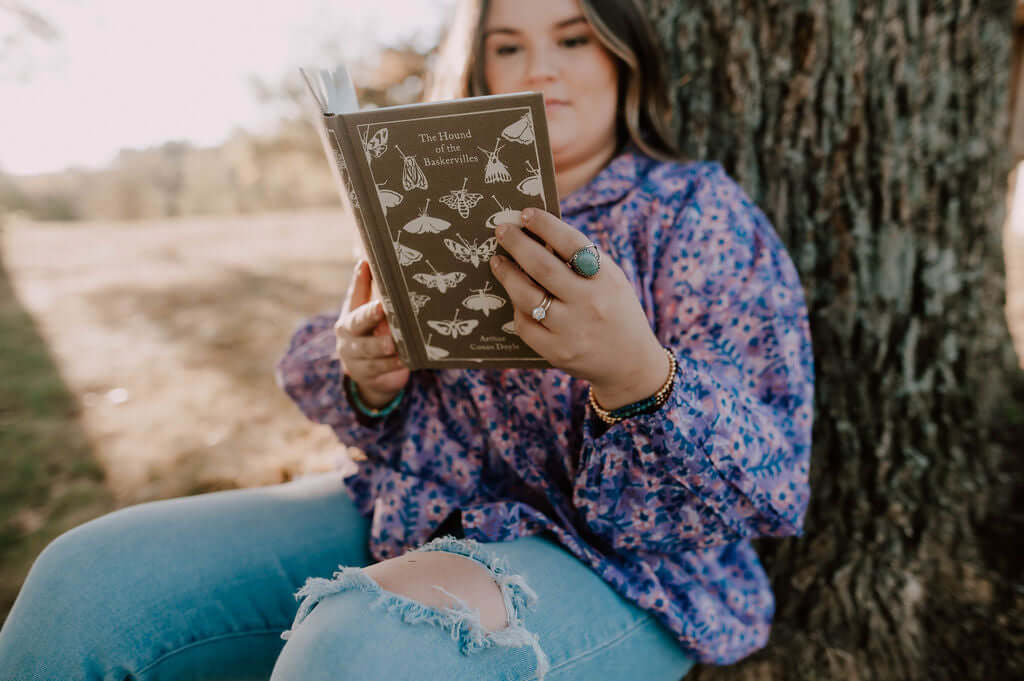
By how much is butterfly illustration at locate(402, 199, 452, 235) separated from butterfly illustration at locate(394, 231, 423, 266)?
0.09 ft

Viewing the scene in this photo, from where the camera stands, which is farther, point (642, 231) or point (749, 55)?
point (749, 55)

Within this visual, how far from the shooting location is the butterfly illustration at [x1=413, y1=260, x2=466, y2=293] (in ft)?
2.92

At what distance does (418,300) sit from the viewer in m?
0.94

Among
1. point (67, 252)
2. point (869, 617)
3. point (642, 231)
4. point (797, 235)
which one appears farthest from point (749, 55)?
point (67, 252)

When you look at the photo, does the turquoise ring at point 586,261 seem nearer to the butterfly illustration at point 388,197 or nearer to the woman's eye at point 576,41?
the butterfly illustration at point 388,197

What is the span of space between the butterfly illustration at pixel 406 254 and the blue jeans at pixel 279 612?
0.43 meters

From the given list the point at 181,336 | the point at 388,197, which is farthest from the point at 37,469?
the point at 388,197

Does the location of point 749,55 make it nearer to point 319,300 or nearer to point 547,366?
point 547,366

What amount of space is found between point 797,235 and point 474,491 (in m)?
0.92

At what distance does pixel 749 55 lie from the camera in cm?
132

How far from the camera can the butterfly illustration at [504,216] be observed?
31.6 inches

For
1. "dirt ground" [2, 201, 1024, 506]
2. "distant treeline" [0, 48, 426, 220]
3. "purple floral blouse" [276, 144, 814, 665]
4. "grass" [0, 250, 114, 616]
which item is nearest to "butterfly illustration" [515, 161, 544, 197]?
"purple floral blouse" [276, 144, 814, 665]

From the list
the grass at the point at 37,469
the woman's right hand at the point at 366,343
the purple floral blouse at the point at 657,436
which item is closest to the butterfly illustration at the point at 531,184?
the purple floral blouse at the point at 657,436

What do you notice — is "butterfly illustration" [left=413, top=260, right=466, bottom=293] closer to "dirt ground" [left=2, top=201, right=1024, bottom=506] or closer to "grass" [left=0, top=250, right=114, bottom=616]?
"dirt ground" [left=2, top=201, right=1024, bottom=506]
